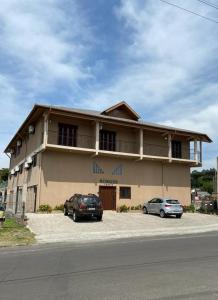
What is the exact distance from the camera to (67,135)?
94.8 feet

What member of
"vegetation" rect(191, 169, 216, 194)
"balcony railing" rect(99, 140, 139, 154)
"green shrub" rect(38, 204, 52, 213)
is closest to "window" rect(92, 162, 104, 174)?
"balcony railing" rect(99, 140, 139, 154)

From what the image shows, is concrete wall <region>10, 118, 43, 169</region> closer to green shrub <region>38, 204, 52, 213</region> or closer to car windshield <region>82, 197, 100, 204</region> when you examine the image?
green shrub <region>38, 204, 52, 213</region>

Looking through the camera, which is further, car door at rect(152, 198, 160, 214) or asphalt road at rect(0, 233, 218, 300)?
car door at rect(152, 198, 160, 214)

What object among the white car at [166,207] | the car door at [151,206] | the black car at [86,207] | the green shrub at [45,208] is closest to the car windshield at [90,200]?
the black car at [86,207]

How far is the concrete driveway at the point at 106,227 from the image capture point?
58.6 ft

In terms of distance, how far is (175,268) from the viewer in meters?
8.72

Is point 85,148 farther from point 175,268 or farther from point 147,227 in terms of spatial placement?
point 175,268

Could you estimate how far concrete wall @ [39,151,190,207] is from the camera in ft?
90.2

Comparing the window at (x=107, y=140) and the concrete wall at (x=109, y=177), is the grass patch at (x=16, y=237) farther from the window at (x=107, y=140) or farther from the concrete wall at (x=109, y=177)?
the window at (x=107, y=140)

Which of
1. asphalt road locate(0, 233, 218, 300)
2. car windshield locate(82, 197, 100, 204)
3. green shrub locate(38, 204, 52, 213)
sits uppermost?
car windshield locate(82, 197, 100, 204)

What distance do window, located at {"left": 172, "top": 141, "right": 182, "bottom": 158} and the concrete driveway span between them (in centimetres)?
864

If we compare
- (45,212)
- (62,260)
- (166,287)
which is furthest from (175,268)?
(45,212)

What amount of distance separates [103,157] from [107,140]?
5.46 ft

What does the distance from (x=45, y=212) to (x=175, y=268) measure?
62.5 ft
